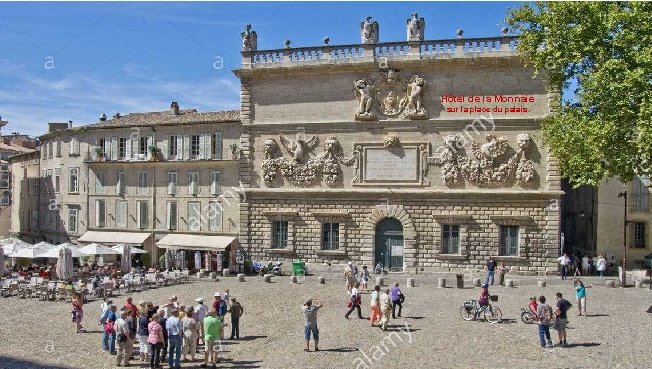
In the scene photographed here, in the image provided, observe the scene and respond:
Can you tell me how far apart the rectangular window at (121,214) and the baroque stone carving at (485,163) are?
62.5ft

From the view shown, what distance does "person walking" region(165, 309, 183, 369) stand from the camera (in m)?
15.5

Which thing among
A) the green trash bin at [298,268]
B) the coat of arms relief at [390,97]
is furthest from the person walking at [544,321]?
the coat of arms relief at [390,97]

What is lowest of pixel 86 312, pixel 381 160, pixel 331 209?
pixel 86 312

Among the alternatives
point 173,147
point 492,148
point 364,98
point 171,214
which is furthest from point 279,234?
point 492,148

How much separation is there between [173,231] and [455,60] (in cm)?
1851

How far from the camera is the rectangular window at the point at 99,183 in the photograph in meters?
41.9

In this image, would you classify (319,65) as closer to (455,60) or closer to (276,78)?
(276,78)

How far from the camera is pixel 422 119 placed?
3328 centimetres

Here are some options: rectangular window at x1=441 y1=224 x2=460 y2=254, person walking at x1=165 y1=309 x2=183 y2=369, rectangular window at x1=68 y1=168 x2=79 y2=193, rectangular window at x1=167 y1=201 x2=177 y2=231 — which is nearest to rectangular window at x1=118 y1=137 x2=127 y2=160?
rectangular window at x1=68 y1=168 x2=79 y2=193

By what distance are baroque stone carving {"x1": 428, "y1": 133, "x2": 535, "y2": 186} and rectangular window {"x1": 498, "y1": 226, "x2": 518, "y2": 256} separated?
2251 millimetres

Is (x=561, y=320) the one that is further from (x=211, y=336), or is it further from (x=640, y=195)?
(x=640, y=195)

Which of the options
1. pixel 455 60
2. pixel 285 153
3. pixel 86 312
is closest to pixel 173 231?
pixel 285 153

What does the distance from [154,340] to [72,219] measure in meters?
30.7

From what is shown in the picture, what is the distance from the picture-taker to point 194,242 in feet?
123
